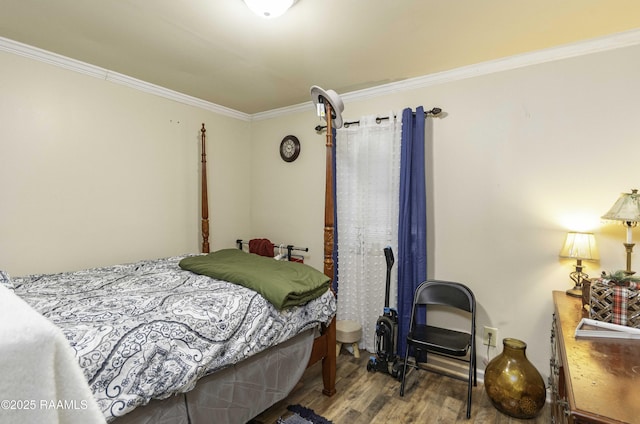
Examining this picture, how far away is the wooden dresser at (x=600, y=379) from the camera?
2.87 feet

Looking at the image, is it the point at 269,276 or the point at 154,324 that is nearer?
the point at 154,324

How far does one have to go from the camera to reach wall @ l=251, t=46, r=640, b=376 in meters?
2.03

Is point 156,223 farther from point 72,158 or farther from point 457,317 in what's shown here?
point 457,317

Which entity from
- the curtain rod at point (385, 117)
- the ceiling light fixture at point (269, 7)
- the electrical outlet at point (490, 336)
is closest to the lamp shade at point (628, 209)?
the electrical outlet at point (490, 336)

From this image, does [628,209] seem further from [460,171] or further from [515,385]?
[515,385]

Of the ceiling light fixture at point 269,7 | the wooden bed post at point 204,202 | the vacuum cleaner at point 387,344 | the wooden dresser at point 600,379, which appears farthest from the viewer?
the wooden bed post at point 204,202

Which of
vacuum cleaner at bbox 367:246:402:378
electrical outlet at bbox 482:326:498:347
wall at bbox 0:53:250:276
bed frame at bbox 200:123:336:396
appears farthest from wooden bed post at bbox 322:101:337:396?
wall at bbox 0:53:250:276

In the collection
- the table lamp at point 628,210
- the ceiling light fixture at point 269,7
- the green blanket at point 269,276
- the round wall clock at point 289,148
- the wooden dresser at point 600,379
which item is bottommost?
the wooden dresser at point 600,379

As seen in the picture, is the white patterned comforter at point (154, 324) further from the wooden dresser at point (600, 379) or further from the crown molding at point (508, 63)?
the crown molding at point (508, 63)

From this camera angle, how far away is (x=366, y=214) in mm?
2918

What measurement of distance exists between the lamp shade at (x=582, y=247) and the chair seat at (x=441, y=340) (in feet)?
2.81

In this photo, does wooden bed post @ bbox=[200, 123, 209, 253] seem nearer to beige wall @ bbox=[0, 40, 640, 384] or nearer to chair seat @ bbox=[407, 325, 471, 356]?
beige wall @ bbox=[0, 40, 640, 384]

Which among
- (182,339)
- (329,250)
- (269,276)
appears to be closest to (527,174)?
(329,250)

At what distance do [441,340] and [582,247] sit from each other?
105 cm
